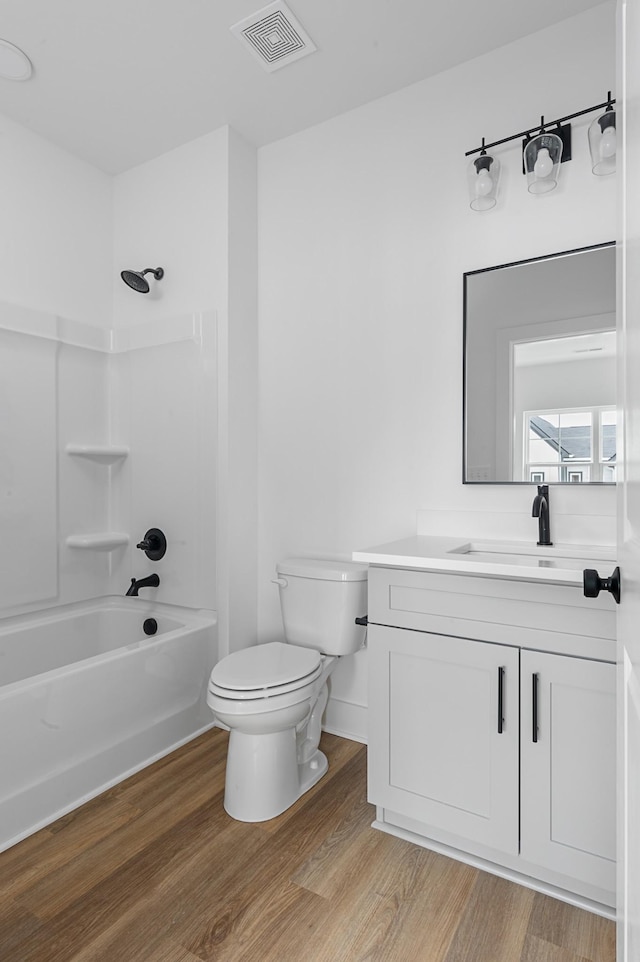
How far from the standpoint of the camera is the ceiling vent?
73.5 inches

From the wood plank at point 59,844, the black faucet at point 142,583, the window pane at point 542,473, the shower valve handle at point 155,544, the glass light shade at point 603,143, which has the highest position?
the glass light shade at point 603,143

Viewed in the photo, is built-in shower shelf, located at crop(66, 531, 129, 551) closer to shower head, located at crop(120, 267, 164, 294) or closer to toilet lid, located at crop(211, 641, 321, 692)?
toilet lid, located at crop(211, 641, 321, 692)

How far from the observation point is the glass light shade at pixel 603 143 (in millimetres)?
1684

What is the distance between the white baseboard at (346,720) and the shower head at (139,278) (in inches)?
80.2

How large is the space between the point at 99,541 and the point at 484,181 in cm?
224

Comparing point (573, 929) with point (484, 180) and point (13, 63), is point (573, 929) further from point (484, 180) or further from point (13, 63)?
point (13, 63)

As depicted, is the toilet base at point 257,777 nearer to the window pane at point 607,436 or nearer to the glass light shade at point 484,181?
the window pane at point 607,436

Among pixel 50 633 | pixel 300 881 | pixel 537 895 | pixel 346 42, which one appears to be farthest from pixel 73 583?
pixel 346 42

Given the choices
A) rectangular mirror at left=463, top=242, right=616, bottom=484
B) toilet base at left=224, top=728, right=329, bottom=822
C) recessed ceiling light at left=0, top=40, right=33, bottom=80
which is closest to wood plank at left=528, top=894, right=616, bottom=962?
toilet base at left=224, top=728, right=329, bottom=822

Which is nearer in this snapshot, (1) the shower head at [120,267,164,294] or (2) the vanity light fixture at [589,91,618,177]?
(2) the vanity light fixture at [589,91,618,177]

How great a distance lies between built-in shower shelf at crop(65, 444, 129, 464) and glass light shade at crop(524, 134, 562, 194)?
6.93 ft

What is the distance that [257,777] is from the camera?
182 cm

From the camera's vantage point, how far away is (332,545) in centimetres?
239

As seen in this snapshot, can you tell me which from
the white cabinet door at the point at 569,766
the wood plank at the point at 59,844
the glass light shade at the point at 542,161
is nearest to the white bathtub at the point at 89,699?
the wood plank at the point at 59,844
